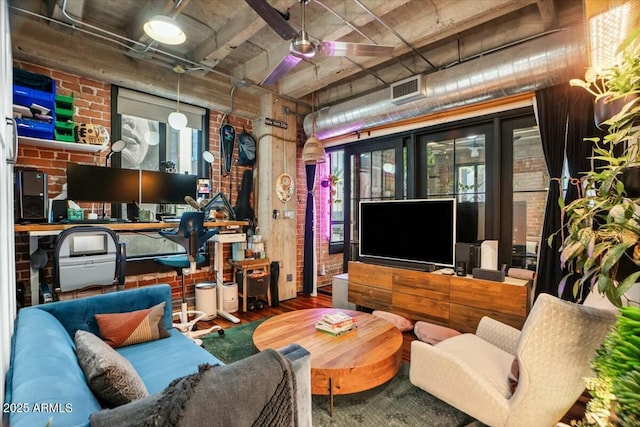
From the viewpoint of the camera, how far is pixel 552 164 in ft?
9.75

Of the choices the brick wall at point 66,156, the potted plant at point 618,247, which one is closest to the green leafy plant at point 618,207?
the potted plant at point 618,247

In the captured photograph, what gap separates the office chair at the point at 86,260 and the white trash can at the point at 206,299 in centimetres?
103

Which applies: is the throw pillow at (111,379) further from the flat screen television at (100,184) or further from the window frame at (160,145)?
the window frame at (160,145)

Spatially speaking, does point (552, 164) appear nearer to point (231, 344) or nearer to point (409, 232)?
point (409, 232)

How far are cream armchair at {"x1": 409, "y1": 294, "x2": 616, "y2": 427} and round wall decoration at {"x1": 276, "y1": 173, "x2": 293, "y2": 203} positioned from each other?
128 inches

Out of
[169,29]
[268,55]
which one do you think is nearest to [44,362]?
[169,29]

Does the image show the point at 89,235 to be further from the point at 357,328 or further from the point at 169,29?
the point at 357,328

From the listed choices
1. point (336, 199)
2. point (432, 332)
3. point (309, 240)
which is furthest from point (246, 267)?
point (432, 332)

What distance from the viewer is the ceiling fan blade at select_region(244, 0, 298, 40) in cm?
188

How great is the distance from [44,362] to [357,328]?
1.92m

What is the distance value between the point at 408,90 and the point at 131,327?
327 cm

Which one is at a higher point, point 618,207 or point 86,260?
point 618,207

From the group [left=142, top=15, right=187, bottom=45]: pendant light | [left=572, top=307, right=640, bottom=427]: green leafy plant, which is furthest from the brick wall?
[left=572, top=307, right=640, bottom=427]: green leafy plant

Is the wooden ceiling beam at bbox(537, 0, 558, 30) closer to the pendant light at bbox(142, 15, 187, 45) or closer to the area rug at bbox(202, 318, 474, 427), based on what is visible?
the pendant light at bbox(142, 15, 187, 45)
